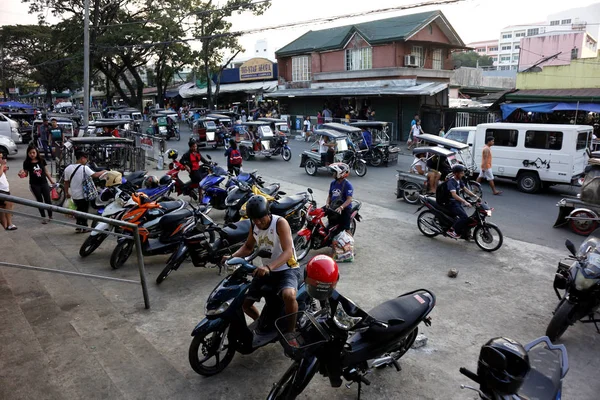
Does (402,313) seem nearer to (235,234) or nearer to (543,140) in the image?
(235,234)

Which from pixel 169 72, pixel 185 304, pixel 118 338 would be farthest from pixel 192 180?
pixel 169 72

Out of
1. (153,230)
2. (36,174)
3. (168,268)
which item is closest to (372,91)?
(36,174)

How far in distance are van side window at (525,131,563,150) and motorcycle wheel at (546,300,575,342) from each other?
9.10m

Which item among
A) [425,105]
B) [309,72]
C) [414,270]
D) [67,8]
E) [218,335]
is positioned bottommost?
[414,270]

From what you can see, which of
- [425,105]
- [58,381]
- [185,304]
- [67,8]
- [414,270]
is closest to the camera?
[58,381]

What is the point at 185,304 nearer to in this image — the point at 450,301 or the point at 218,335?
the point at 218,335

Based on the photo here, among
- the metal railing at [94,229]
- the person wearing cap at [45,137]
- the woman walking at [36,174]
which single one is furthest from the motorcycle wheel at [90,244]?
the person wearing cap at [45,137]

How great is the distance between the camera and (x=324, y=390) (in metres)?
Answer: 3.91

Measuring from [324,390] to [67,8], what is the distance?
3589cm

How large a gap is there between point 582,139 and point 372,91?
15.0m

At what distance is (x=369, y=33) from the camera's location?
94.8 ft

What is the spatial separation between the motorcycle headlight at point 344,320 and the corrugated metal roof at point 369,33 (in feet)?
85.5

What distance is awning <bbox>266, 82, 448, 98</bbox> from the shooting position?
2400 centimetres

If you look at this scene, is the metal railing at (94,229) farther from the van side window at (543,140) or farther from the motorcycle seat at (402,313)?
the van side window at (543,140)
